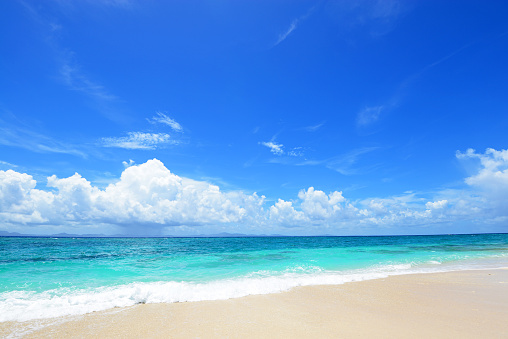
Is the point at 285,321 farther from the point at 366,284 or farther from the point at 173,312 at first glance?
the point at 366,284

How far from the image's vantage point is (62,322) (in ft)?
21.2

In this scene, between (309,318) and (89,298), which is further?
(89,298)

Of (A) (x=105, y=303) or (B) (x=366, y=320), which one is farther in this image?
(A) (x=105, y=303)

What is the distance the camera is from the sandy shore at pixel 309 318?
18.4ft

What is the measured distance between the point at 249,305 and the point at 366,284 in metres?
5.81

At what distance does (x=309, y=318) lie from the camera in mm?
6504

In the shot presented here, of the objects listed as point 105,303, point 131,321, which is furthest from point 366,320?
point 105,303

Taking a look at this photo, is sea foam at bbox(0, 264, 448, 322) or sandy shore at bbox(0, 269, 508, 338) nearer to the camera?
sandy shore at bbox(0, 269, 508, 338)

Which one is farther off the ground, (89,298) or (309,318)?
(309,318)

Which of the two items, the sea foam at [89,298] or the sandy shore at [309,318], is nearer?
the sandy shore at [309,318]

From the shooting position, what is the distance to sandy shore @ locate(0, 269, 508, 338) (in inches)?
221

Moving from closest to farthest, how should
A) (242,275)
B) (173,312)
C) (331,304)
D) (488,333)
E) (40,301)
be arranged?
(488,333)
(173,312)
(331,304)
(40,301)
(242,275)

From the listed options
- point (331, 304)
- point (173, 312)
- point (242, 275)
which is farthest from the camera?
point (242, 275)

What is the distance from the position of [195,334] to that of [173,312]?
197cm
